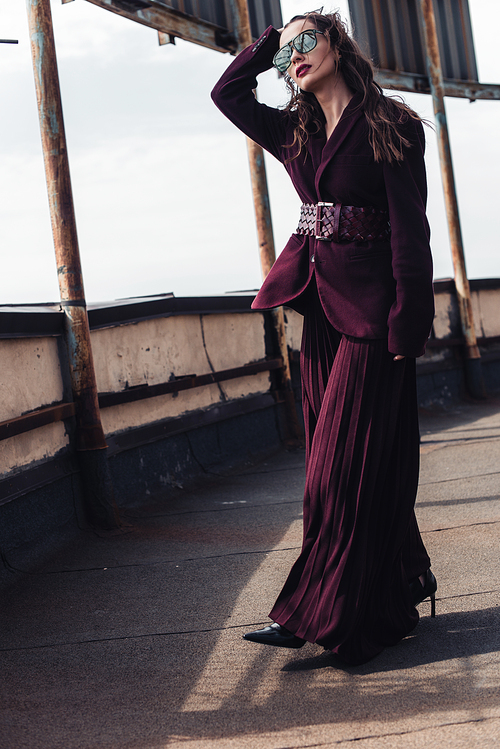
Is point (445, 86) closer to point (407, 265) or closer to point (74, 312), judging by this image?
point (74, 312)

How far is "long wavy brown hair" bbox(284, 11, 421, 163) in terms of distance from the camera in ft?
7.26

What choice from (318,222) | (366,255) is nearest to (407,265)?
(366,255)

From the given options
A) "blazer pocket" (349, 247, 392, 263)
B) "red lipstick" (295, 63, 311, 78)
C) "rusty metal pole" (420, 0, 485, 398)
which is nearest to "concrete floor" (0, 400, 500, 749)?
"blazer pocket" (349, 247, 392, 263)

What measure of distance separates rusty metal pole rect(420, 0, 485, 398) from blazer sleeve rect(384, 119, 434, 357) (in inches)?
265

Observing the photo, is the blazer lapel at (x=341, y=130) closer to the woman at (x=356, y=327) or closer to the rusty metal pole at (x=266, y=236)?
the woman at (x=356, y=327)

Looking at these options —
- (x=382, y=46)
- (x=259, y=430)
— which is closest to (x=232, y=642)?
(x=259, y=430)

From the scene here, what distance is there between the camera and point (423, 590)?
2475 mm

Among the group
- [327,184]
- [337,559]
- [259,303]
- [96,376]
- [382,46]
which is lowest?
[337,559]

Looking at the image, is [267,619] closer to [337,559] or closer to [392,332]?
[337,559]

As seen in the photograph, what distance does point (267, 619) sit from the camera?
261 centimetres

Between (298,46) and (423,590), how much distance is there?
181 centimetres

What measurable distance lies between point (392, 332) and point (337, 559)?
72 centimetres

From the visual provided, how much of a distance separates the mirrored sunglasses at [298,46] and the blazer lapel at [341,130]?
0.21 metres

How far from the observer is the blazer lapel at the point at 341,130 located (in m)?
2.28
